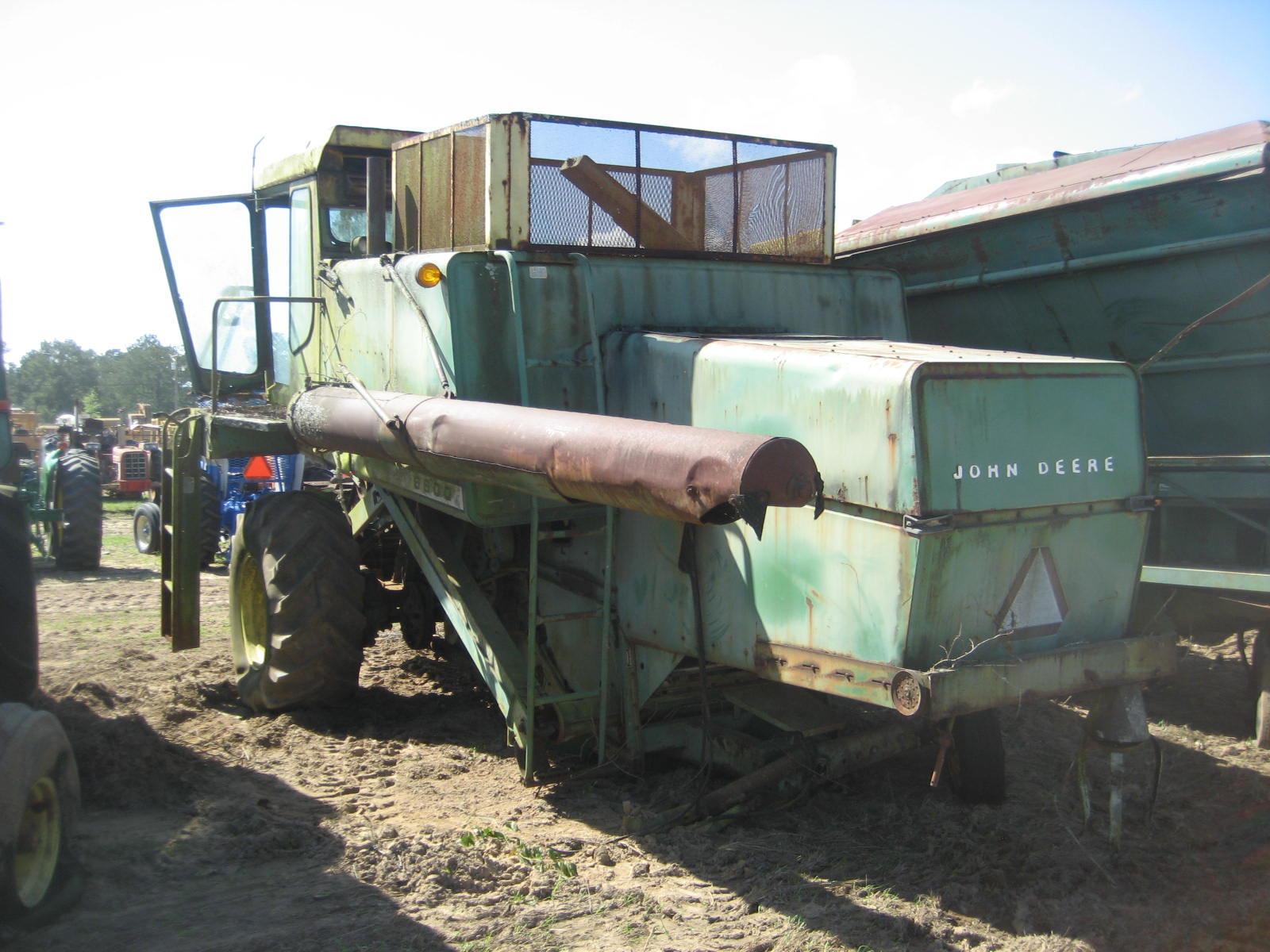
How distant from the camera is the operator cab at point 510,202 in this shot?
16.7ft

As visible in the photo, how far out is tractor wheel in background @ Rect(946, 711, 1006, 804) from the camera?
4.60m

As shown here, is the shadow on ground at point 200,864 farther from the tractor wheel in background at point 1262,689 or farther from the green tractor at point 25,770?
the tractor wheel in background at point 1262,689

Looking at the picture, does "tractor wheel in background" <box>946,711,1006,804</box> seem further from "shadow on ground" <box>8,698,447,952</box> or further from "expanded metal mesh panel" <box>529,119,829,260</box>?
"expanded metal mesh panel" <box>529,119,829,260</box>

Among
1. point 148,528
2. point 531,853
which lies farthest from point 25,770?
point 148,528

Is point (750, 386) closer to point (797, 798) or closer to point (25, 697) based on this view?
point (797, 798)

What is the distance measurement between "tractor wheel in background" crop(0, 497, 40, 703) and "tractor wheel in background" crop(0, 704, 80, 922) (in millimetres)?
542

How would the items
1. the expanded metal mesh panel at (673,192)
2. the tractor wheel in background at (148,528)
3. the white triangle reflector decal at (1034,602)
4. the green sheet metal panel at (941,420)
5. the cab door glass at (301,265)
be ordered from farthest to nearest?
the tractor wheel in background at (148,528)
the cab door glass at (301,265)
the expanded metal mesh panel at (673,192)
the white triangle reflector decal at (1034,602)
the green sheet metal panel at (941,420)

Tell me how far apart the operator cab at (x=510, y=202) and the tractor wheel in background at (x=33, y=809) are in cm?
255

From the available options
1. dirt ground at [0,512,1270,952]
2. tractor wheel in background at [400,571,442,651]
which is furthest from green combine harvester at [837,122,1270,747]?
tractor wheel in background at [400,571,442,651]

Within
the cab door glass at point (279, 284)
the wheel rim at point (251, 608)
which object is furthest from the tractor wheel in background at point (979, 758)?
the cab door glass at point (279, 284)

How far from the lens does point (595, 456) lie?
3.52 meters

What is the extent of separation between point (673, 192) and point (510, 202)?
3.08ft

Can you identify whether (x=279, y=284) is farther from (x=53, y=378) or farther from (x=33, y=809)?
(x=53, y=378)

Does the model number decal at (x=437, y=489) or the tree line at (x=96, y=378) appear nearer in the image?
the model number decal at (x=437, y=489)
